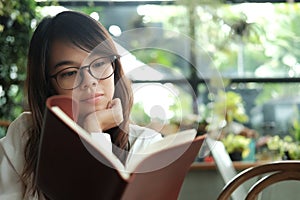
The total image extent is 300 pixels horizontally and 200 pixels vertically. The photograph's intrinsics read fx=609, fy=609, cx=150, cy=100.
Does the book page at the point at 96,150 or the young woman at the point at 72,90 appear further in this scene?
the young woman at the point at 72,90

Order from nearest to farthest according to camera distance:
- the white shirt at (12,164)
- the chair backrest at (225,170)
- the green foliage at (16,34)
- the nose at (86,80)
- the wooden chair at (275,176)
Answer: the nose at (86,80), the white shirt at (12,164), the wooden chair at (275,176), the chair backrest at (225,170), the green foliage at (16,34)

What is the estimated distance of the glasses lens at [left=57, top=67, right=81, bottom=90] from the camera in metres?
1.02

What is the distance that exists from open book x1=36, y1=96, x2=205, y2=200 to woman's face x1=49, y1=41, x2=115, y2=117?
0.42 feet

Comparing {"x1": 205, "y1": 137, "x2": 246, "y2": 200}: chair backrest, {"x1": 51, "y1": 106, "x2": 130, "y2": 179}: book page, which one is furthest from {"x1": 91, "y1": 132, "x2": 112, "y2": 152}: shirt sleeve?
{"x1": 205, "y1": 137, "x2": 246, "y2": 200}: chair backrest

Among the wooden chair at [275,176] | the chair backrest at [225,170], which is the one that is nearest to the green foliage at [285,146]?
the chair backrest at [225,170]

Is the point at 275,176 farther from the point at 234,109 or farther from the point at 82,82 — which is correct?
the point at 234,109

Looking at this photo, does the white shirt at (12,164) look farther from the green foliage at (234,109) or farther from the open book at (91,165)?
the green foliage at (234,109)

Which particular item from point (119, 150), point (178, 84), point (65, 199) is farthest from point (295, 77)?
point (65, 199)

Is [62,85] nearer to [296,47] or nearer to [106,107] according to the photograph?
[106,107]

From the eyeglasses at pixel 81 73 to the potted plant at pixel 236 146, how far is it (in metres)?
1.83

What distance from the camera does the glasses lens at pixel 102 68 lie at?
3.21 ft

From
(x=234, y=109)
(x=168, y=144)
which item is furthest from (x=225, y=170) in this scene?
(x=168, y=144)

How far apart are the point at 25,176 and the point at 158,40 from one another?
0.36 metres

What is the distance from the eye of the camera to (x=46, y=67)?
3.55ft
